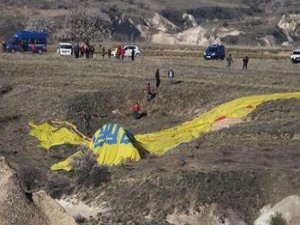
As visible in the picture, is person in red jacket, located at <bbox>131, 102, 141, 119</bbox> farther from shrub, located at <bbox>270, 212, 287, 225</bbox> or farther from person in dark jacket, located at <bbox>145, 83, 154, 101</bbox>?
shrub, located at <bbox>270, 212, 287, 225</bbox>

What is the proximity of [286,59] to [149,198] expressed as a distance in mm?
50858

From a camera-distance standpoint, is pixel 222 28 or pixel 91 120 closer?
pixel 91 120

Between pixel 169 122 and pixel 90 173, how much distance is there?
650 inches

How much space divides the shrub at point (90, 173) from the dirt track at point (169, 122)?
1.29 feet

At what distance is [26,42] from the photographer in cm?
7800

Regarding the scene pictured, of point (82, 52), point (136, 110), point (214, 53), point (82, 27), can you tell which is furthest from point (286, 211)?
point (82, 27)

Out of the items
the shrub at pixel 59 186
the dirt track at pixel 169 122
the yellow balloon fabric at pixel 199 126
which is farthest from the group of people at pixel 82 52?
the shrub at pixel 59 186

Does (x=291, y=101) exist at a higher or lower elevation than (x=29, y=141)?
higher

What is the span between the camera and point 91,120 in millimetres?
45844

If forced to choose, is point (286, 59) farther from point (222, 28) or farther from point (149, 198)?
point (222, 28)

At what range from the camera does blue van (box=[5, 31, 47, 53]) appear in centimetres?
7656

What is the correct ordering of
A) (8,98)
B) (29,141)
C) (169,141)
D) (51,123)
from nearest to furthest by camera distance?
(169,141)
(29,141)
(51,123)
(8,98)

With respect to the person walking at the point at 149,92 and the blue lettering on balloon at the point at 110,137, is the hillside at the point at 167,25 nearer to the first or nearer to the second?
the person walking at the point at 149,92


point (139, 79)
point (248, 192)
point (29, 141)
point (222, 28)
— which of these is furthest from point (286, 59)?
point (222, 28)
